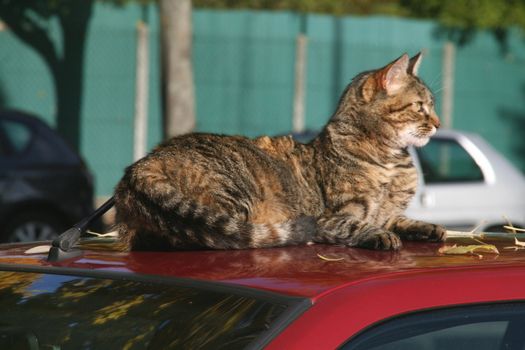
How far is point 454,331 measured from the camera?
10.2 feet

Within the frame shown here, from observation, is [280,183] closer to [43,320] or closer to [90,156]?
[43,320]

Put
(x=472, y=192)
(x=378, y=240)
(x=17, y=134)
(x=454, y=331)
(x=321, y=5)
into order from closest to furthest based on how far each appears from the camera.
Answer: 1. (x=454, y=331)
2. (x=378, y=240)
3. (x=17, y=134)
4. (x=472, y=192)
5. (x=321, y=5)

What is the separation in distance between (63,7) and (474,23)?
641 cm

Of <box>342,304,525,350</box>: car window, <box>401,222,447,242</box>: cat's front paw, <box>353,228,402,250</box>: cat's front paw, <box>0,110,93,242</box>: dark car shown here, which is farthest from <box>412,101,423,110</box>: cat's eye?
<box>0,110,93,242</box>: dark car

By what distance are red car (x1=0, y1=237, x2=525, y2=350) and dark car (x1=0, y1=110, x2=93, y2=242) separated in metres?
8.43

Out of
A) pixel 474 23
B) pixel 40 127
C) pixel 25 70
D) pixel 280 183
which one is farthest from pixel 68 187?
pixel 474 23

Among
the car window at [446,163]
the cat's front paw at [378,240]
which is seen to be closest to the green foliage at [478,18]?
the car window at [446,163]

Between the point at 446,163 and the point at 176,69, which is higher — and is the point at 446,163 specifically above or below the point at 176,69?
below

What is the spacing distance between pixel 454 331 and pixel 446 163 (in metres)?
11.9

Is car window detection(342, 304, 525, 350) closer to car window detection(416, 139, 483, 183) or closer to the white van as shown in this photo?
car window detection(416, 139, 483, 183)

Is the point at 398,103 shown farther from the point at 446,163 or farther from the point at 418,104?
the point at 446,163

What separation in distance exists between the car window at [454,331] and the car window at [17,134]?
916 centimetres

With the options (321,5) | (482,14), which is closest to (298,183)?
(482,14)

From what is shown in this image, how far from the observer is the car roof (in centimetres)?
300
